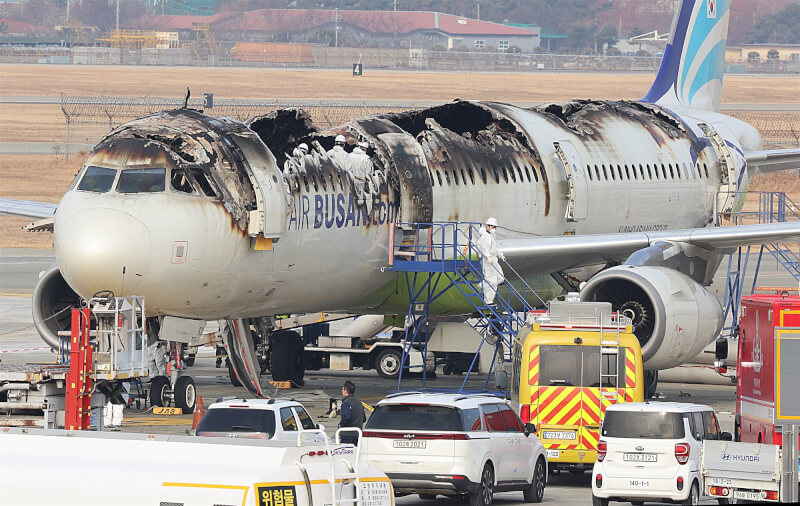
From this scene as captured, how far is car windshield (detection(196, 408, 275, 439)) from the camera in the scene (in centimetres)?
1902

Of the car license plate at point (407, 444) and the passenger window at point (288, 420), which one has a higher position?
the car license plate at point (407, 444)

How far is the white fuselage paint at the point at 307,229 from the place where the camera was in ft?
71.4

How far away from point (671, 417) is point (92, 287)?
8672mm

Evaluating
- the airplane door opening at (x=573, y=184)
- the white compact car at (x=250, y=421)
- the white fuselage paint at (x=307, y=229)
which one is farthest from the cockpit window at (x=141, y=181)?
the airplane door opening at (x=573, y=184)

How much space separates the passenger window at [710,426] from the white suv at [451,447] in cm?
208

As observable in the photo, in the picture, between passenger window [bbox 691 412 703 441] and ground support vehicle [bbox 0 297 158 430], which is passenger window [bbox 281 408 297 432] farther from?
passenger window [bbox 691 412 703 441]

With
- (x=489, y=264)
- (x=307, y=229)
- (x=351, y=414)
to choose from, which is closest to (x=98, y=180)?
(x=307, y=229)

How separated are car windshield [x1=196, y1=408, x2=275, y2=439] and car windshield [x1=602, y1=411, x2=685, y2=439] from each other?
4216 millimetres

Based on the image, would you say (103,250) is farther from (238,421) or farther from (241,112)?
(241,112)

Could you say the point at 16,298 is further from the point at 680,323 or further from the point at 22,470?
the point at 22,470

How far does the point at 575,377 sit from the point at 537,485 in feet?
8.13

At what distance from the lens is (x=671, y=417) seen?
17.8m

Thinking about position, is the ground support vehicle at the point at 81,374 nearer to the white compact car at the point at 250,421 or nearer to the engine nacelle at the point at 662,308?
the white compact car at the point at 250,421

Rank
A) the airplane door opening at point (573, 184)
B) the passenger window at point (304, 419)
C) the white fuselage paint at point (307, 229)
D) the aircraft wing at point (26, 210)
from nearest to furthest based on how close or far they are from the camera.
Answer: the passenger window at point (304, 419), the white fuselage paint at point (307, 229), the airplane door opening at point (573, 184), the aircraft wing at point (26, 210)
